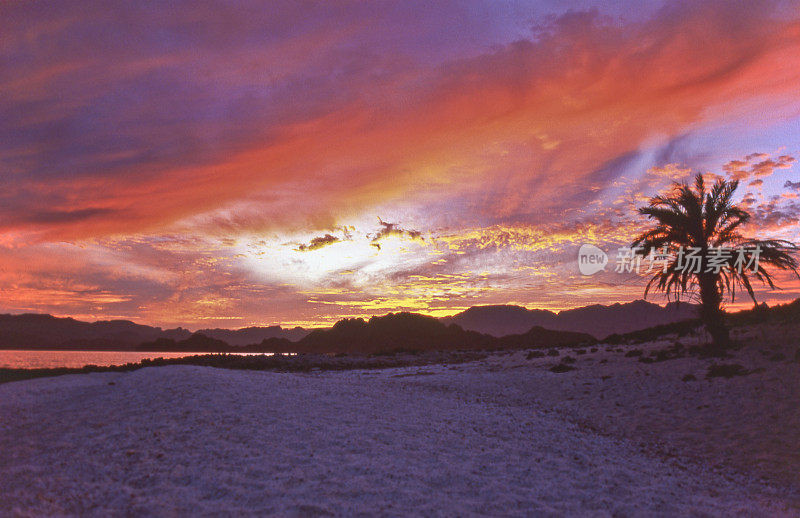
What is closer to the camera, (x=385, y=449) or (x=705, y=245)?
(x=385, y=449)

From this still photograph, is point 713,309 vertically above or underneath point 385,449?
above

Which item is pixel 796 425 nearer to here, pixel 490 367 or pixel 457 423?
pixel 457 423

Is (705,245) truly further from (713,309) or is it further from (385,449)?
(385,449)

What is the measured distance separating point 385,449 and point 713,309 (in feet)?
71.2

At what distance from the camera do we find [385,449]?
10.7 metres

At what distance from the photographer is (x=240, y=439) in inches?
421

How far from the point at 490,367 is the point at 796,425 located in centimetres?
1895

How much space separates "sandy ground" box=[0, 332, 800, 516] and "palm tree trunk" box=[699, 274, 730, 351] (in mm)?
4142

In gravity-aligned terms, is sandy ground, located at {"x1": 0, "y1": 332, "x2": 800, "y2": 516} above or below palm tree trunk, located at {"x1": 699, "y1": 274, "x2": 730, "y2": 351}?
below

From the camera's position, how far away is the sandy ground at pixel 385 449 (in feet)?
26.1

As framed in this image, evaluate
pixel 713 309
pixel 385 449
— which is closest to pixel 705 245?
pixel 713 309

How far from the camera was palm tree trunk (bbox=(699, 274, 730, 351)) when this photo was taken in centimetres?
2383

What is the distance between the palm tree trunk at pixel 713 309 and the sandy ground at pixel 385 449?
13.6 feet

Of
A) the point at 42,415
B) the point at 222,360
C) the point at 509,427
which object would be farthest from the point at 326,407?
the point at 222,360
